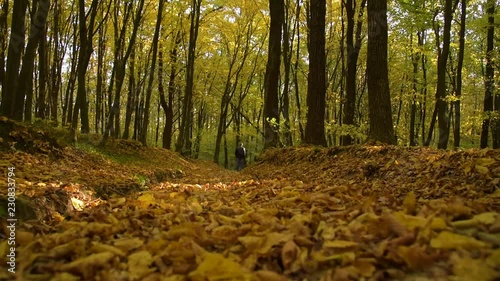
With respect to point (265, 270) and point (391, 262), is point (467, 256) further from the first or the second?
point (265, 270)

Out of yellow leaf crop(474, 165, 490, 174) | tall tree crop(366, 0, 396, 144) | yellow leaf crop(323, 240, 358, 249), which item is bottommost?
yellow leaf crop(323, 240, 358, 249)

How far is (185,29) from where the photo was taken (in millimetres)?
20938

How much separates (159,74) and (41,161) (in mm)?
15494

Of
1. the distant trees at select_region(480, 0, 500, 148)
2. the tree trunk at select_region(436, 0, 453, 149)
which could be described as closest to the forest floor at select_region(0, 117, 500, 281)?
the tree trunk at select_region(436, 0, 453, 149)

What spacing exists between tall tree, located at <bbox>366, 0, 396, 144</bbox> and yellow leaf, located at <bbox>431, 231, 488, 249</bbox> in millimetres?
5752

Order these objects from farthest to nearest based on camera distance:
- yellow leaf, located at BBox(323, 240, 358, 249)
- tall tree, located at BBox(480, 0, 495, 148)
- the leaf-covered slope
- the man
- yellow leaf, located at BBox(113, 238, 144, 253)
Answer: the man → tall tree, located at BBox(480, 0, 495, 148) → the leaf-covered slope → yellow leaf, located at BBox(113, 238, 144, 253) → yellow leaf, located at BBox(323, 240, 358, 249)

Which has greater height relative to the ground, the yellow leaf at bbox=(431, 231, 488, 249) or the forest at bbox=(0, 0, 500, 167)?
the forest at bbox=(0, 0, 500, 167)

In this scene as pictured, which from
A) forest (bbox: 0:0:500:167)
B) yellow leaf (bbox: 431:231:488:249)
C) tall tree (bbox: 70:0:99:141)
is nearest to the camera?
yellow leaf (bbox: 431:231:488:249)

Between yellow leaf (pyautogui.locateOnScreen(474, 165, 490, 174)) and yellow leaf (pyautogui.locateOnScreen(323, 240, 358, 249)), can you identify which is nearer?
yellow leaf (pyautogui.locateOnScreen(323, 240, 358, 249))

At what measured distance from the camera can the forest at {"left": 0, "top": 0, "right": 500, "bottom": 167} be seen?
325 inches

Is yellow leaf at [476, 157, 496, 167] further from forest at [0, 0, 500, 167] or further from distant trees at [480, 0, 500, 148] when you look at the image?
distant trees at [480, 0, 500, 148]

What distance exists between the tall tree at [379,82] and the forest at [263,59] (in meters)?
0.02

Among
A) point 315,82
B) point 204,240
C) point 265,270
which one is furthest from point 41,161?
point 315,82

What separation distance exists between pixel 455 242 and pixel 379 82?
5.99 metres
